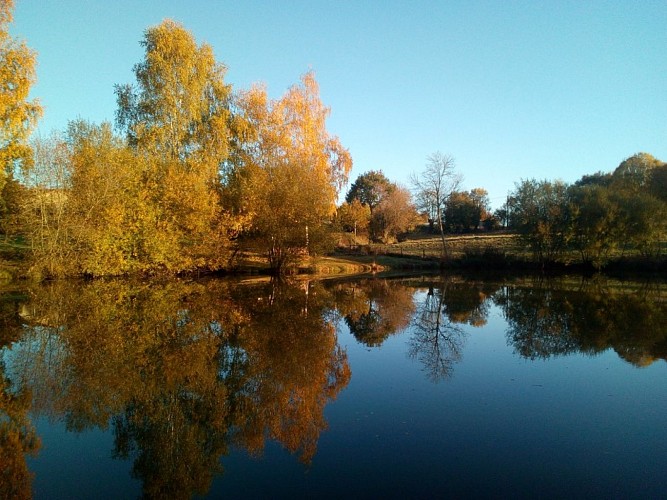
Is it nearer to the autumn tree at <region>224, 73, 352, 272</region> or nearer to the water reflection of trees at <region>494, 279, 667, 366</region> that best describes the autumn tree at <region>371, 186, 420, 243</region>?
the autumn tree at <region>224, 73, 352, 272</region>

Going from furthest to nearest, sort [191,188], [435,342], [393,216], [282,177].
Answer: [393,216], [282,177], [191,188], [435,342]

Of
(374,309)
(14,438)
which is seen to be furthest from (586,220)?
(14,438)

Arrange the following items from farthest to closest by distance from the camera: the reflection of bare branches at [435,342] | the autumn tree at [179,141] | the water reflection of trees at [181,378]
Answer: the autumn tree at [179,141]
the reflection of bare branches at [435,342]
the water reflection of trees at [181,378]

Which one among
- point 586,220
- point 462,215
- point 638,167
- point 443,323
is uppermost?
point 638,167

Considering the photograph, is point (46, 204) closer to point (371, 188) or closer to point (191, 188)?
point (191, 188)

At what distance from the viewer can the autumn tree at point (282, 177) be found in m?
29.9

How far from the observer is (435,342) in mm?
12164

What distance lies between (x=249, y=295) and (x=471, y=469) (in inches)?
641

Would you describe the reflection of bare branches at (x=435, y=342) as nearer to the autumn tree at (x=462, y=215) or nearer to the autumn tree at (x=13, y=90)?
the autumn tree at (x=13, y=90)

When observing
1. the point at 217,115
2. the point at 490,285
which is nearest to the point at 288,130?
the point at 217,115

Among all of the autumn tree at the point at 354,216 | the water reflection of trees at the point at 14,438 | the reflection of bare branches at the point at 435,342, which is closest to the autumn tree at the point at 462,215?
the autumn tree at the point at 354,216

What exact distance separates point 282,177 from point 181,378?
2339 cm

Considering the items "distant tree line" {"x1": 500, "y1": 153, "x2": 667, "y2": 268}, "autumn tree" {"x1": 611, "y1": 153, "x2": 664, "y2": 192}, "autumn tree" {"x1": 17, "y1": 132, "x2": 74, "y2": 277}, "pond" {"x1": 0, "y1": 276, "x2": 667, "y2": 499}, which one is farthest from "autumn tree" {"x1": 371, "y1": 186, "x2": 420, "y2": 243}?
"pond" {"x1": 0, "y1": 276, "x2": 667, "y2": 499}

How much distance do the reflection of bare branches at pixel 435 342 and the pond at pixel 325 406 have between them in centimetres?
9
